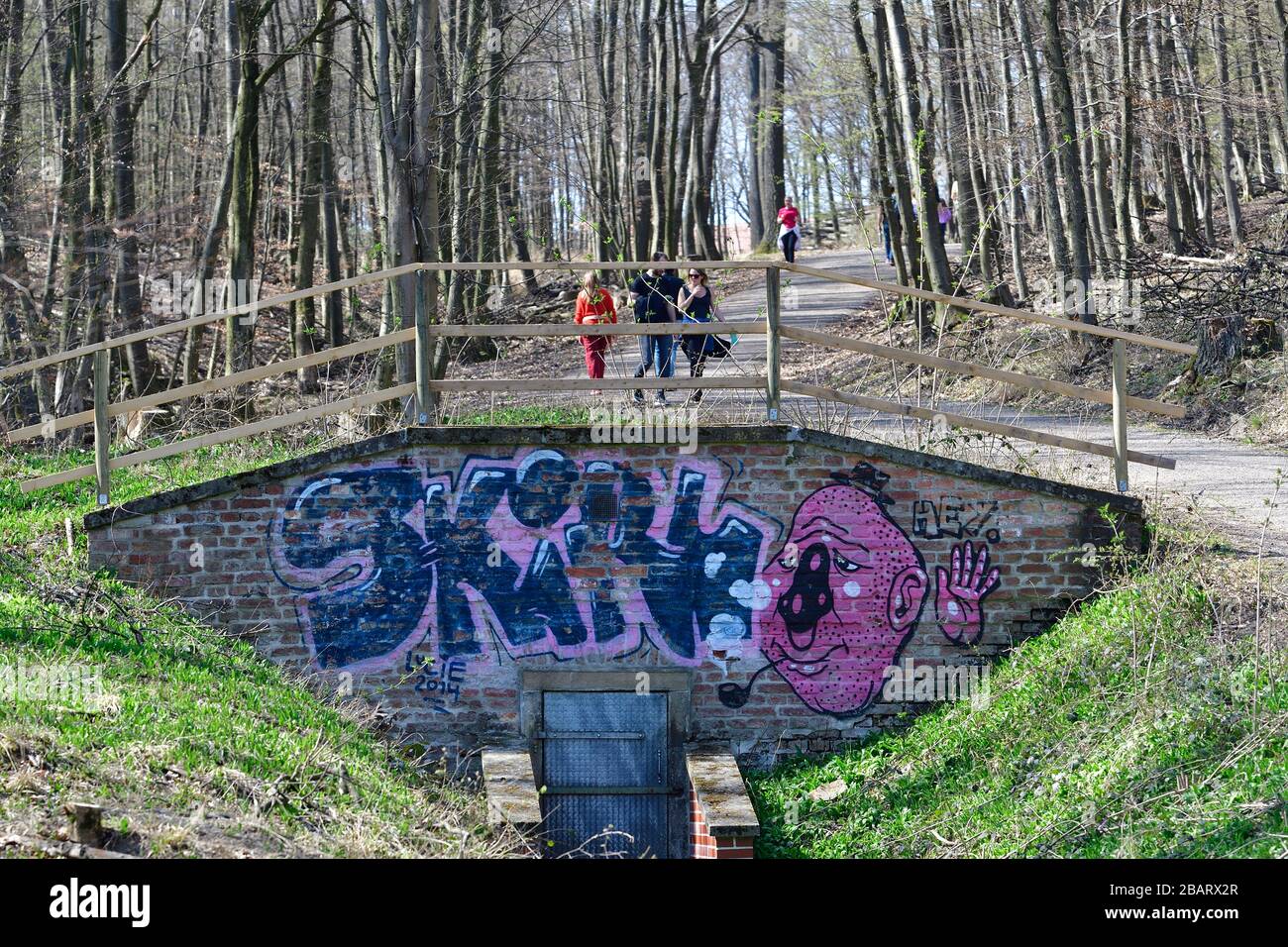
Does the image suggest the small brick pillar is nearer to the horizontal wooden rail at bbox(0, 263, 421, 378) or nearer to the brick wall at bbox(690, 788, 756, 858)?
the brick wall at bbox(690, 788, 756, 858)

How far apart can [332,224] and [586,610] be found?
17193 millimetres

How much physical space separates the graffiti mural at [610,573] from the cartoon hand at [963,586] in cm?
1

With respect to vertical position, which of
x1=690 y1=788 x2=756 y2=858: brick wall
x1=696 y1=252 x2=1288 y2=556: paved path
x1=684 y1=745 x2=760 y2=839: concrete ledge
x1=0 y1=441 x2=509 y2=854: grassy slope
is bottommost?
x1=690 y1=788 x2=756 y2=858: brick wall

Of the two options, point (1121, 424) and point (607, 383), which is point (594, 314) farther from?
point (1121, 424)

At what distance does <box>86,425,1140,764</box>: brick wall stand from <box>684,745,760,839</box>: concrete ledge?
0.62 feet

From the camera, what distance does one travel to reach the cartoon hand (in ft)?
32.2

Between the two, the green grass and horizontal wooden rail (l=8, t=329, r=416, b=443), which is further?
horizontal wooden rail (l=8, t=329, r=416, b=443)

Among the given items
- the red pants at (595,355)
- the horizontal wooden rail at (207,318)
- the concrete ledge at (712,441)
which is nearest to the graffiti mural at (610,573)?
the concrete ledge at (712,441)

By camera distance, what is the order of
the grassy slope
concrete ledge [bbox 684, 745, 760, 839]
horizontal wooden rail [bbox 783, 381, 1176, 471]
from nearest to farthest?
1. the grassy slope
2. concrete ledge [bbox 684, 745, 760, 839]
3. horizontal wooden rail [bbox 783, 381, 1176, 471]

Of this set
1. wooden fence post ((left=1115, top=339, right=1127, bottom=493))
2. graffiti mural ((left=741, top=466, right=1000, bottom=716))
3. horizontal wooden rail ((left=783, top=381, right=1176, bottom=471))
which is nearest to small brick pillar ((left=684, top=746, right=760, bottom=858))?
graffiti mural ((left=741, top=466, right=1000, bottom=716))

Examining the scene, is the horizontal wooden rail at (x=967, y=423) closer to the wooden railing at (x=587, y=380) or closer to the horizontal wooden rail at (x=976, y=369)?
the wooden railing at (x=587, y=380)

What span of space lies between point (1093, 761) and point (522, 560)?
4.19 metres

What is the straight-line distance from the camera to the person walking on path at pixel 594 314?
38.2 feet

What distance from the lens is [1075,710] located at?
8.64 meters
